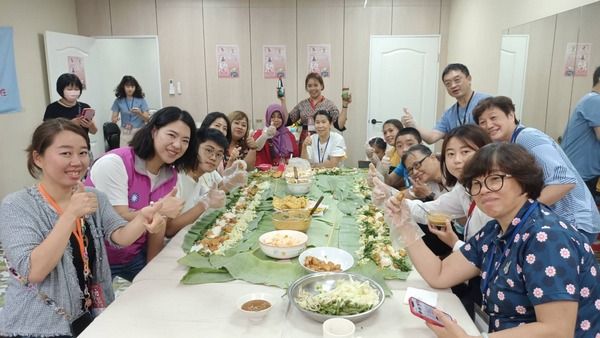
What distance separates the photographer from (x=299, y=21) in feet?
17.4

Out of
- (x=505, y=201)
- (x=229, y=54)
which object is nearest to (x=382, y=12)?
(x=229, y=54)

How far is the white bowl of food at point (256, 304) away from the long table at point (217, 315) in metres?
0.02

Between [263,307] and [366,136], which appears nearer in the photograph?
[263,307]

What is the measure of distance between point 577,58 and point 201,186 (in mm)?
2453

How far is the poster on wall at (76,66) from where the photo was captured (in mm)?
4898

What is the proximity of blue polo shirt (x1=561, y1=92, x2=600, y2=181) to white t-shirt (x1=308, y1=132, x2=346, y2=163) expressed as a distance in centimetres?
187

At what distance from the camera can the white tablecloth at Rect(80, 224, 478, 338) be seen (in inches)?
47.6

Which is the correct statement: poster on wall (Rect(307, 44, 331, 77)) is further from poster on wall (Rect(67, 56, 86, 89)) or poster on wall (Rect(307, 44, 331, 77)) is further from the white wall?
the white wall

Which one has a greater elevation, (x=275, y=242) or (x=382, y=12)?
(x=382, y=12)

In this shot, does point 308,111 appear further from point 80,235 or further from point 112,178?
point 80,235

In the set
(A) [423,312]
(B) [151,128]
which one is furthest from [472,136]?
(B) [151,128]

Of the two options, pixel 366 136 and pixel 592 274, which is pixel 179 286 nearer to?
pixel 592 274

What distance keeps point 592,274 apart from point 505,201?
0.30 meters

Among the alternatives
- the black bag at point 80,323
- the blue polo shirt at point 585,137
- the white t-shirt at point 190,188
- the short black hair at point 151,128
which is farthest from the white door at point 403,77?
the black bag at point 80,323
